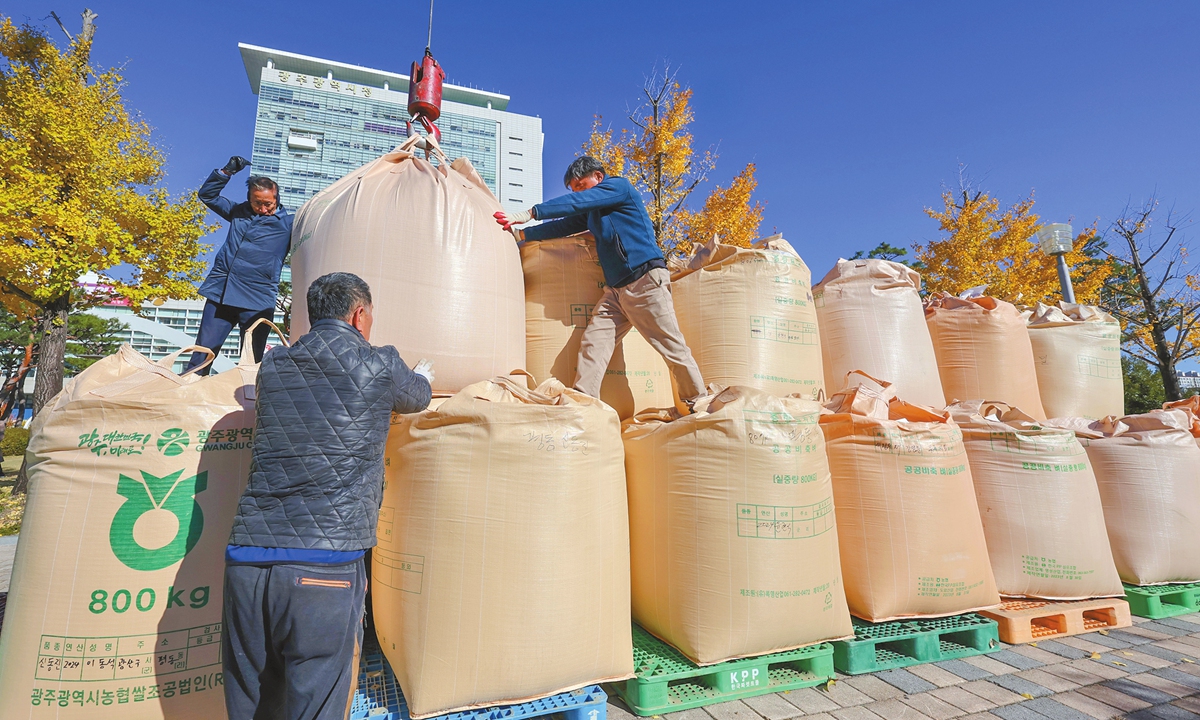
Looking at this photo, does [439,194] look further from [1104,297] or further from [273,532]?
[1104,297]

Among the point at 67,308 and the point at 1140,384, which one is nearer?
the point at 67,308

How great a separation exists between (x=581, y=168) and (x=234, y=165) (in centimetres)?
223

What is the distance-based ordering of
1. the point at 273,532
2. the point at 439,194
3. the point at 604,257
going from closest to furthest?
the point at 273,532
the point at 439,194
the point at 604,257

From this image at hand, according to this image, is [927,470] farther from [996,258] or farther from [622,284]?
[996,258]

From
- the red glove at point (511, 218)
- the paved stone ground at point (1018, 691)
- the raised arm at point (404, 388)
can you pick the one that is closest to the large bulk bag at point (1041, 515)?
the paved stone ground at point (1018, 691)

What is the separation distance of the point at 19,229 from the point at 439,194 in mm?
7781

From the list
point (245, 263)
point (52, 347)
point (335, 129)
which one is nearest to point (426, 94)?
point (245, 263)

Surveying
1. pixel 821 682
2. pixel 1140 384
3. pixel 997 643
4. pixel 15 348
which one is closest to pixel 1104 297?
pixel 1140 384

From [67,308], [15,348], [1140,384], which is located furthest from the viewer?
[15,348]

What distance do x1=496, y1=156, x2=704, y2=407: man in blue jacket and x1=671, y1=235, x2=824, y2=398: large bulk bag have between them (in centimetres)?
38

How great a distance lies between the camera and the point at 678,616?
2139 millimetres

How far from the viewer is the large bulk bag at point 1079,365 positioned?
4.39 meters

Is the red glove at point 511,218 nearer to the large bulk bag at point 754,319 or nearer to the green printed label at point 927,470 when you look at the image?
the large bulk bag at point 754,319

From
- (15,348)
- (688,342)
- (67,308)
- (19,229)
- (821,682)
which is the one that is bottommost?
(821,682)
